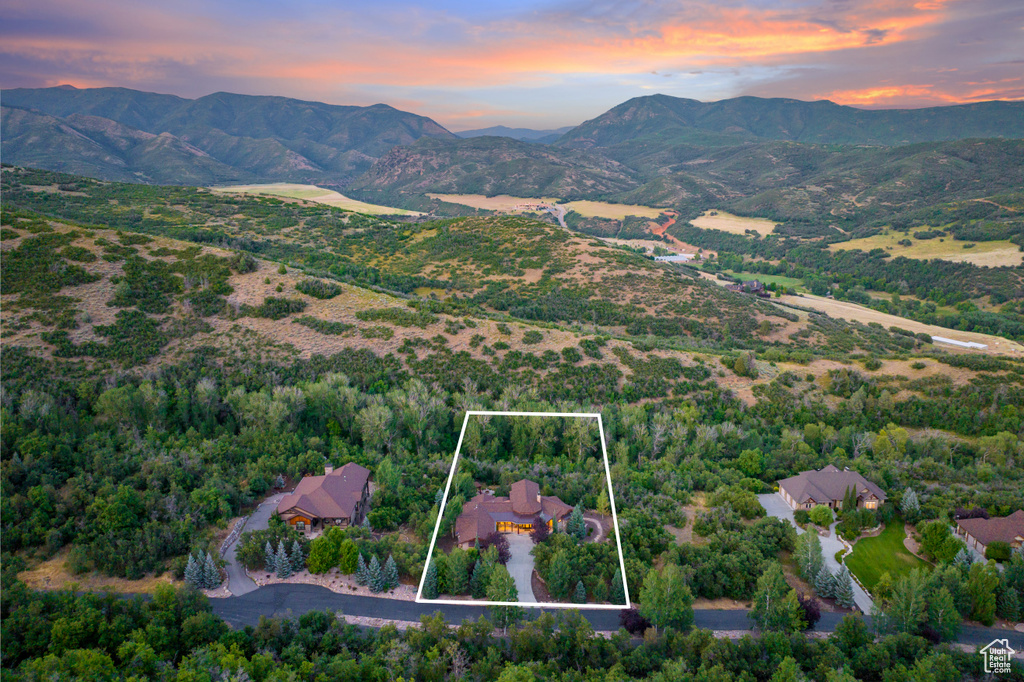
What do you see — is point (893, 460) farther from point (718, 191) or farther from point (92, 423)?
point (718, 191)

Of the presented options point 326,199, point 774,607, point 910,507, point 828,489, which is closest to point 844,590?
point 774,607

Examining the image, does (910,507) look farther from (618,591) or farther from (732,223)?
(732,223)

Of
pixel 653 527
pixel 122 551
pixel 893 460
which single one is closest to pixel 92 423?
pixel 122 551

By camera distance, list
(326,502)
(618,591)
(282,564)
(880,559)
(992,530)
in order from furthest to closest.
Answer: (326,502) < (992,530) < (880,559) < (282,564) < (618,591)

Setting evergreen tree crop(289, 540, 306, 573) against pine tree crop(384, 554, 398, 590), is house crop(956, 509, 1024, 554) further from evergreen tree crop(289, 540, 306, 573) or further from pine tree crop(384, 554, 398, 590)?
evergreen tree crop(289, 540, 306, 573)

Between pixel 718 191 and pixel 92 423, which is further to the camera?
pixel 718 191

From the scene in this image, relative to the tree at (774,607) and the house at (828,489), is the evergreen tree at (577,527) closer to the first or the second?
the tree at (774,607)
